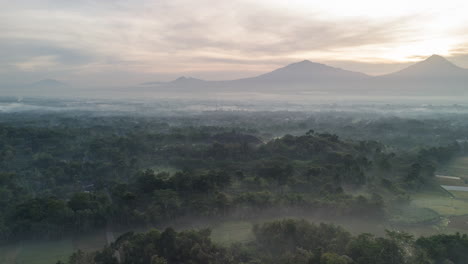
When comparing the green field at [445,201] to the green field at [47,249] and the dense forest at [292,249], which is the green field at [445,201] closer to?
the dense forest at [292,249]

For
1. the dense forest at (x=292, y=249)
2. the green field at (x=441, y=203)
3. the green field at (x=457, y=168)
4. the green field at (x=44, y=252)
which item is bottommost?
the green field at (x=44, y=252)

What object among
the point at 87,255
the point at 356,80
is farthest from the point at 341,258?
the point at 356,80

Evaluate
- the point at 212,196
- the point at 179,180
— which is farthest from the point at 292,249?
the point at 179,180

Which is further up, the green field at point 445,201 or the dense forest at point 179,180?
the dense forest at point 179,180

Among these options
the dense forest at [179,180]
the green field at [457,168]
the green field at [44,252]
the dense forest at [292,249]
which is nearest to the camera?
the dense forest at [292,249]

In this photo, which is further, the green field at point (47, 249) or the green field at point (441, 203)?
the green field at point (441, 203)

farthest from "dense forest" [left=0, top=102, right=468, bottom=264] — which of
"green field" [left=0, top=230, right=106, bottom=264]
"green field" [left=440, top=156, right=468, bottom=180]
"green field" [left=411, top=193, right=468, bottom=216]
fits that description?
"green field" [left=440, top=156, right=468, bottom=180]

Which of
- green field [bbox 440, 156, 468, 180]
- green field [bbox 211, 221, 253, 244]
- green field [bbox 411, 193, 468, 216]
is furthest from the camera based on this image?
green field [bbox 440, 156, 468, 180]

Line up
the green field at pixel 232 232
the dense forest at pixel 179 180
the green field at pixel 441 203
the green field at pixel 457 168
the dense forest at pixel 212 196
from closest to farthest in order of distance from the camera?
the dense forest at pixel 212 196, the green field at pixel 232 232, the dense forest at pixel 179 180, the green field at pixel 441 203, the green field at pixel 457 168

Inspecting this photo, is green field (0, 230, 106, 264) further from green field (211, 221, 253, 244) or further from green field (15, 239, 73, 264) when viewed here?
green field (211, 221, 253, 244)

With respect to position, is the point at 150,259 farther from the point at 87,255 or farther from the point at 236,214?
the point at 236,214

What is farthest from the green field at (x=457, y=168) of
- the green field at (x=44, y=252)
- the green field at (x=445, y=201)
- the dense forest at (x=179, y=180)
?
the green field at (x=44, y=252)
